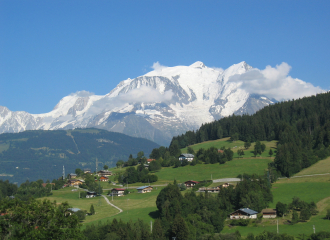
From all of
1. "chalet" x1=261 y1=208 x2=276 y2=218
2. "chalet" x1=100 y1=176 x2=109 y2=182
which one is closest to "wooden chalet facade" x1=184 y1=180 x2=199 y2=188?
"chalet" x1=261 y1=208 x2=276 y2=218

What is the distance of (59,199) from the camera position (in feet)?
385

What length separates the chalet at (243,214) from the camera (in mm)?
79994

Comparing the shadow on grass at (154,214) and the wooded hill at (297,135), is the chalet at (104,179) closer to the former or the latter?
the wooded hill at (297,135)

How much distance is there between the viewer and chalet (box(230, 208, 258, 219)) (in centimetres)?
7999

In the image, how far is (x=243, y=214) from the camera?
267 ft

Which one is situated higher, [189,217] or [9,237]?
[9,237]

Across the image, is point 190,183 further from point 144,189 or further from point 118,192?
point 118,192

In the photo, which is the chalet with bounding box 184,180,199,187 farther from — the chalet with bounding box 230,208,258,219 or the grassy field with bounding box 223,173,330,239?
the chalet with bounding box 230,208,258,219

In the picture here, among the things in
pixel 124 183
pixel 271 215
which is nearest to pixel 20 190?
pixel 124 183

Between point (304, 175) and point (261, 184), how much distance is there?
89.4ft

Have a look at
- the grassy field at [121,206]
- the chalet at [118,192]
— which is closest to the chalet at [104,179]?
the grassy field at [121,206]

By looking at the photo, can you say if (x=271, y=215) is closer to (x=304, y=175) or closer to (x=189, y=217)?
(x=189, y=217)

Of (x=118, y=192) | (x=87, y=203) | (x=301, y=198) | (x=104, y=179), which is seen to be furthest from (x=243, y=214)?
(x=104, y=179)

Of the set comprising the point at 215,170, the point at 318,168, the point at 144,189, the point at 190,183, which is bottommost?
the point at 144,189
